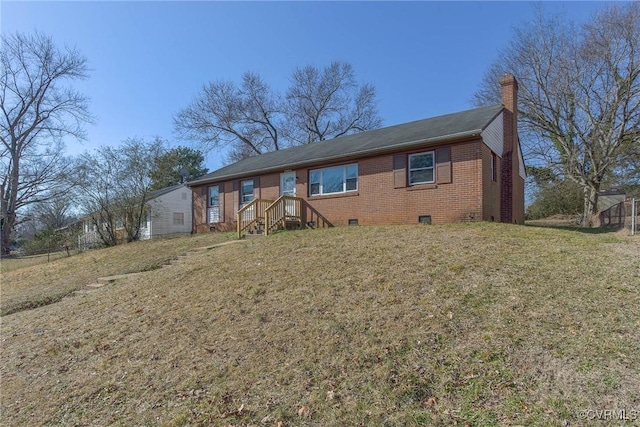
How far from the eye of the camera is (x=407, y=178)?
485 inches

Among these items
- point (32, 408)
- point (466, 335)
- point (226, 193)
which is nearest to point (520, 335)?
point (466, 335)

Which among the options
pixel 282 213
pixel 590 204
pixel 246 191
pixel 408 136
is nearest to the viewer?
pixel 408 136

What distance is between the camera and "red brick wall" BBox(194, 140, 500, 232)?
1111 centimetres

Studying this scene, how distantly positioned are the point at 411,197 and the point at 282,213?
5146mm

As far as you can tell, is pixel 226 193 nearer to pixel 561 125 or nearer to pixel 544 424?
pixel 544 424

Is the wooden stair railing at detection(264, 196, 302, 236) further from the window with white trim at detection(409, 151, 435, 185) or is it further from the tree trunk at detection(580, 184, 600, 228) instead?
the tree trunk at detection(580, 184, 600, 228)

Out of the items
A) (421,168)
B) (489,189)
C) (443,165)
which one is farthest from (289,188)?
(489,189)

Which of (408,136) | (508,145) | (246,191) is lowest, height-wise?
(246,191)

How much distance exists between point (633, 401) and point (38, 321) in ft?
29.8

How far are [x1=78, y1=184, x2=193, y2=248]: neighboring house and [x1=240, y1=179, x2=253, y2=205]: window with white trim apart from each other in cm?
586

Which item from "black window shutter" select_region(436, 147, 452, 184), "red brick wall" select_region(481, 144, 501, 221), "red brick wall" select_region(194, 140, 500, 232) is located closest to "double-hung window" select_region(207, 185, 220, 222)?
"red brick wall" select_region(194, 140, 500, 232)

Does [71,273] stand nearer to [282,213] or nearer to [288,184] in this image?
[282,213]

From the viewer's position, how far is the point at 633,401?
2811 millimetres

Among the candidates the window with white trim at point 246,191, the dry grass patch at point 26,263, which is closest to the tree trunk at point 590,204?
the window with white trim at point 246,191
